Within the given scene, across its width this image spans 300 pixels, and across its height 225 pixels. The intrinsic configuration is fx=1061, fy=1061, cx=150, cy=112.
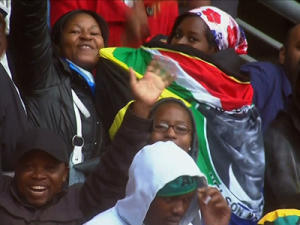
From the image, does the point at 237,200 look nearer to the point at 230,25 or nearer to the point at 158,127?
the point at 158,127

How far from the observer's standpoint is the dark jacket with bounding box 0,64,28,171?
4961mm

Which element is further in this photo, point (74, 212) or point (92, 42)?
point (92, 42)

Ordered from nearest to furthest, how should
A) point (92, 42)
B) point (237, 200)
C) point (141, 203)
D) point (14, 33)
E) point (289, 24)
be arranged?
1. point (141, 203)
2. point (14, 33)
3. point (237, 200)
4. point (92, 42)
5. point (289, 24)

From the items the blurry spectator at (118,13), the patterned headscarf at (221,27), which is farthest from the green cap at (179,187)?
the patterned headscarf at (221,27)

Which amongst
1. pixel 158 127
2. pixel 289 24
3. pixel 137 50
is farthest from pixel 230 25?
pixel 289 24

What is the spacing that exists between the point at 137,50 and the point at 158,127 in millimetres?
588

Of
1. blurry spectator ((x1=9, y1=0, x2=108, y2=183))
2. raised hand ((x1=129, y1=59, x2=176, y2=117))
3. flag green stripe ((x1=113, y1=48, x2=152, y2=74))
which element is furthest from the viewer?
flag green stripe ((x1=113, y1=48, x2=152, y2=74))

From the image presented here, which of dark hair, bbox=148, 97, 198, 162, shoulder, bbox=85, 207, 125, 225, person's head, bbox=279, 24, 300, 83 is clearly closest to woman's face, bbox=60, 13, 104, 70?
dark hair, bbox=148, 97, 198, 162

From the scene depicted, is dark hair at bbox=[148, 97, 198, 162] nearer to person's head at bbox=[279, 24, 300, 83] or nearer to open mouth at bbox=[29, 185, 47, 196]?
open mouth at bbox=[29, 185, 47, 196]

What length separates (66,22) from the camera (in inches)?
228

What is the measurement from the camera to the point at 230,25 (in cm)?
602

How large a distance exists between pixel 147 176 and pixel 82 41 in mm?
1377

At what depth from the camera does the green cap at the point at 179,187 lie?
4.59 m

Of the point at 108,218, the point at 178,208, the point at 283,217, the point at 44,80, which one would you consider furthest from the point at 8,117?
the point at 283,217
